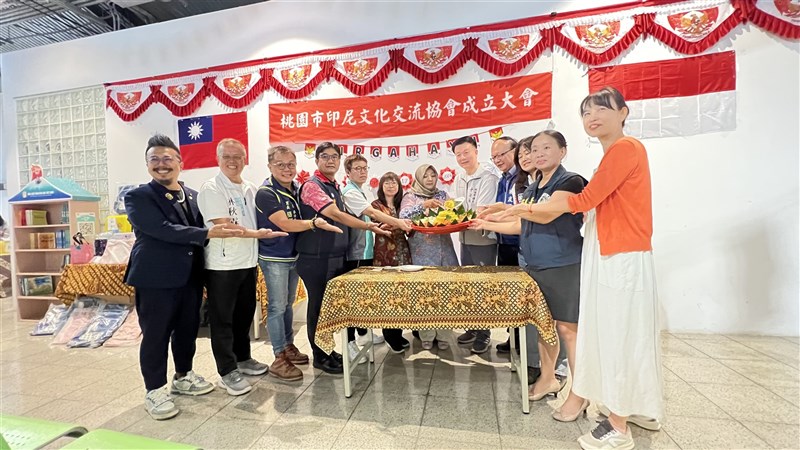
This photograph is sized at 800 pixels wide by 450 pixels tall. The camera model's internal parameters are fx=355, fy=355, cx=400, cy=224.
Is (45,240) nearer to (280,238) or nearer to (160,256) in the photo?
(160,256)

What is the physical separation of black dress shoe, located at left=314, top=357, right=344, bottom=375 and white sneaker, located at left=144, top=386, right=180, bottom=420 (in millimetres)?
924

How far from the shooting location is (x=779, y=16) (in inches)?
129

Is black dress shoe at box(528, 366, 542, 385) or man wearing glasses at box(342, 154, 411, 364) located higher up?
man wearing glasses at box(342, 154, 411, 364)

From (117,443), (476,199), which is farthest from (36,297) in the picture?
(476,199)

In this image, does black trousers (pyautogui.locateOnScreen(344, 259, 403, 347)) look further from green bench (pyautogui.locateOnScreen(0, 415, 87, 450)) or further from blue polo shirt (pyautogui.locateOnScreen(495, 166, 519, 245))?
green bench (pyautogui.locateOnScreen(0, 415, 87, 450))

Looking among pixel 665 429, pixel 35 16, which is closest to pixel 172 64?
pixel 35 16

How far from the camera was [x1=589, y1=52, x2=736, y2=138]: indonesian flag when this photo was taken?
11.1 ft

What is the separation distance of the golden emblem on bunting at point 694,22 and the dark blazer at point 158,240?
452cm

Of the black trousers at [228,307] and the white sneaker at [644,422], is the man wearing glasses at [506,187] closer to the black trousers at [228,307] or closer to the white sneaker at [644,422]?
the white sneaker at [644,422]

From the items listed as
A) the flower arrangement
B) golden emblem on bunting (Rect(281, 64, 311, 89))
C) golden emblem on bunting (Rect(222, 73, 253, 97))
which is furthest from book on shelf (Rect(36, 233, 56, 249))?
the flower arrangement

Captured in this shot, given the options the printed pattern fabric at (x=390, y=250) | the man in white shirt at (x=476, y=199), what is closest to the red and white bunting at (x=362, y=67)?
the man in white shirt at (x=476, y=199)

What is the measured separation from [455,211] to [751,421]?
2033 millimetres

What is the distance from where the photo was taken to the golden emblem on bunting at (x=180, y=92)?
461 centimetres

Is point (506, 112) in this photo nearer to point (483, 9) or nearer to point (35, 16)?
point (483, 9)
